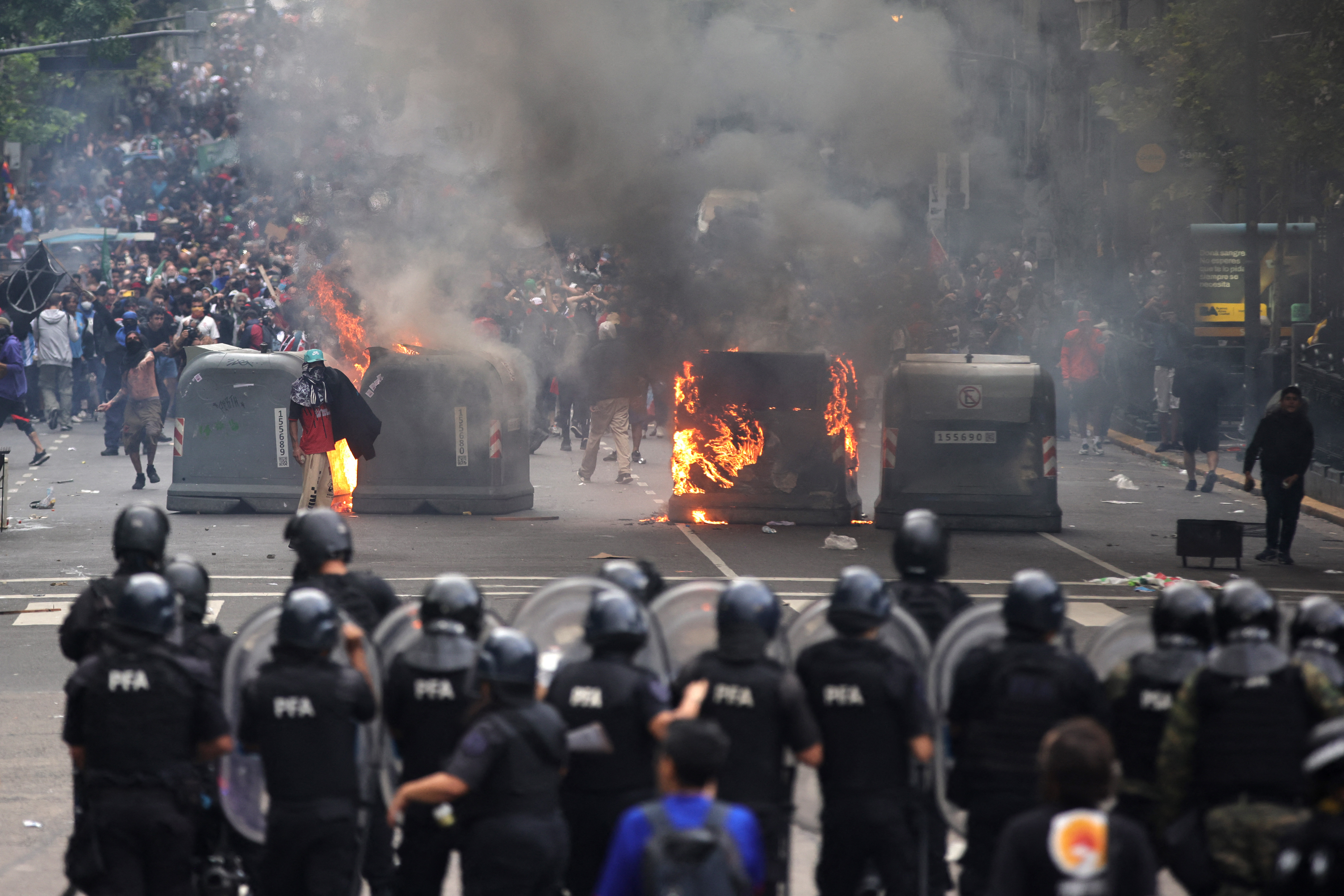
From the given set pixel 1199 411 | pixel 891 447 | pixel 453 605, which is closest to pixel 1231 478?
pixel 1199 411

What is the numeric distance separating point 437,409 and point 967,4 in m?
17.1

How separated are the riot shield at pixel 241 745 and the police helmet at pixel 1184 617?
2.44m

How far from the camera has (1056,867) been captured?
4.13 m

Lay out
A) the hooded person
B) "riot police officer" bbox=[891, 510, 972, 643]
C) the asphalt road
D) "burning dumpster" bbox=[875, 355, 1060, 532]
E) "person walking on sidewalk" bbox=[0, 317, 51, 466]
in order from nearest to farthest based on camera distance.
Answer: "riot police officer" bbox=[891, 510, 972, 643] < the asphalt road < the hooded person < "burning dumpster" bbox=[875, 355, 1060, 532] < "person walking on sidewalk" bbox=[0, 317, 51, 466]

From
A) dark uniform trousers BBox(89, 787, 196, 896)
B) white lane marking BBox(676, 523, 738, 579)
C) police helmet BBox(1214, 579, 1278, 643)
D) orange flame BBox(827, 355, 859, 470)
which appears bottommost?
dark uniform trousers BBox(89, 787, 196, 896)

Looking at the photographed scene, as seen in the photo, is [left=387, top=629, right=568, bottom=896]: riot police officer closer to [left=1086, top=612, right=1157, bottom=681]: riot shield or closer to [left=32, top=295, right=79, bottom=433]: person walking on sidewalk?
[left=1086, top=612, right=1157, bottom=681]: riot shield

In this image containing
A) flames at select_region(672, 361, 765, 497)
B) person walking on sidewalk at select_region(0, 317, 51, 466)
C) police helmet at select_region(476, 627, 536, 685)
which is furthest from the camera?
person walking on sidewalk at select_region(0, 317, 51, 466)

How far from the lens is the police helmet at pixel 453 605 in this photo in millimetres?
5621

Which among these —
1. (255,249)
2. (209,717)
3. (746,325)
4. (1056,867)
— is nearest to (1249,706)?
(1056,867)

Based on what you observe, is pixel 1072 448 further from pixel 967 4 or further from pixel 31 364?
A: pixel 31 364

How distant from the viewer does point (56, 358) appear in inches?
955

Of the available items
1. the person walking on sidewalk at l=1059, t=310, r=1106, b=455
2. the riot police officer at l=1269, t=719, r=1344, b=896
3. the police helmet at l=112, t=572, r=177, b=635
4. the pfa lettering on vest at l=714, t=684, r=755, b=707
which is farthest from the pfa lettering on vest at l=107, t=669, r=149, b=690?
the person walking on sidewalk at l=1059, t=310, r=1106, b=455

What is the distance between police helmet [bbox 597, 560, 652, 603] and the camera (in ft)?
20.3

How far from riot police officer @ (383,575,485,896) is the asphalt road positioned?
3.31 meters
